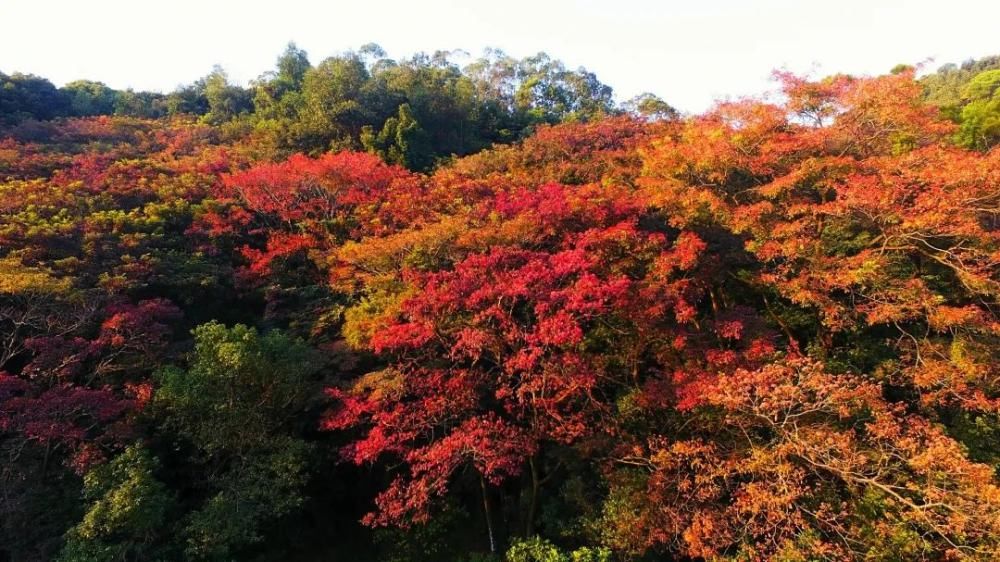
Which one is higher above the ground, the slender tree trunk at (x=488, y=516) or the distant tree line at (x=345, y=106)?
the distant tree line at (x=345, y=106)

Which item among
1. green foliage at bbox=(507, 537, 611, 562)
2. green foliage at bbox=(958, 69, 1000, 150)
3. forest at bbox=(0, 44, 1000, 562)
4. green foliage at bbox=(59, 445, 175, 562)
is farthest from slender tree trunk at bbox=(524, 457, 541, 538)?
green foliage at bbox=(958, 69, 1000, 150)

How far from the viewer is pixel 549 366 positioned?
9.15 m

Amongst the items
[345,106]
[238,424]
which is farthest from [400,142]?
[238,424]

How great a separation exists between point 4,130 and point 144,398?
20.1 m

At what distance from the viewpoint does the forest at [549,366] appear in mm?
8180

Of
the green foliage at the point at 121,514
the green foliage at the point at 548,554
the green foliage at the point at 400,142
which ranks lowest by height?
the green foliage at the point at 548,554

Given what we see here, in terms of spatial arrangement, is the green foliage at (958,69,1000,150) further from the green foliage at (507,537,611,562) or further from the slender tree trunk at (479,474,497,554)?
the slender tree trunk at (479,474,497,554)

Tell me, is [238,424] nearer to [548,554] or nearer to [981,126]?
[548,554]

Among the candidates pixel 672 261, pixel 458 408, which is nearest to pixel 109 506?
pixel 458 408

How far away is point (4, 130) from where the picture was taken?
69.7ft

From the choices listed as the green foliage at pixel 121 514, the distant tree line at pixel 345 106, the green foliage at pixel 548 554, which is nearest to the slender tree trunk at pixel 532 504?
the green foliage at pixel 548 554

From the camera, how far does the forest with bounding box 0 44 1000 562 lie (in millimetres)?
8180

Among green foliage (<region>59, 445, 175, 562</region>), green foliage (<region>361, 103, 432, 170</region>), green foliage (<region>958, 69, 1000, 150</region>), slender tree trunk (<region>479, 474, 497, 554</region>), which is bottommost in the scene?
slender tree trunk (<region>479, 474, 497, 554</region>)

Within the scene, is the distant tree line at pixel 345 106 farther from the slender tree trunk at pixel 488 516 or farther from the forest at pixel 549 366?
the slender tree trunk at pixel 488 516
